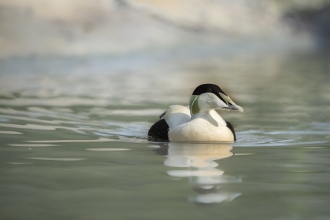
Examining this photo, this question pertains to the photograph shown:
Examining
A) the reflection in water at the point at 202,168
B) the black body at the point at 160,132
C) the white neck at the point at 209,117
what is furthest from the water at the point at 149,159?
the white neck at the point at 209,117

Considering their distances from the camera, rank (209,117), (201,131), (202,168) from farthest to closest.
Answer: (209,117), (201,131), (202,168)

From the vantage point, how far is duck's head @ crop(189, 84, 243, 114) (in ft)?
24.0

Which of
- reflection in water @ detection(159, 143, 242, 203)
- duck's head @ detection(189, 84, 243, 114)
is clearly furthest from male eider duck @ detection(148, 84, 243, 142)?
reflection in water @ detection(159, 143, 242, 203)

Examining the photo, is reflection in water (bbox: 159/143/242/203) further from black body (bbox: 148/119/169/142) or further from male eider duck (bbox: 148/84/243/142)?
black body (bbox: 148/119/169/142)

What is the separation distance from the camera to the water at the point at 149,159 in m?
4.32

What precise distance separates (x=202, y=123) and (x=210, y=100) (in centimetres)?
26

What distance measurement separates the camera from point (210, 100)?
291 inches

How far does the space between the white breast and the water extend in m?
0.20

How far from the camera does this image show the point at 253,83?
50.3 ft

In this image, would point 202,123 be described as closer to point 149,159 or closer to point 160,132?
point 160,132

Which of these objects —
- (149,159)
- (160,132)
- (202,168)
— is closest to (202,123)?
(160,132)

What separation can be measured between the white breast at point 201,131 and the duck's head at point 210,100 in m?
0.13

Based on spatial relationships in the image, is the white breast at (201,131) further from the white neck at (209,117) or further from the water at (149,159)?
the water at (149,159)

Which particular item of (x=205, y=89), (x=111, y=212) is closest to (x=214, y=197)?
(x=111, y=212)
